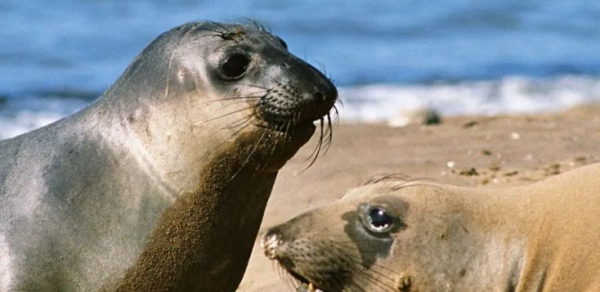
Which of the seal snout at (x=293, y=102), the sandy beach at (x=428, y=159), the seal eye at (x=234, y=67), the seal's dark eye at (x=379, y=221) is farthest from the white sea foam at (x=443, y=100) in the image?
the seal's dark eye at (x=379, y=221)

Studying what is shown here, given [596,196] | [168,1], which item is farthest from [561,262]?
[168,1]

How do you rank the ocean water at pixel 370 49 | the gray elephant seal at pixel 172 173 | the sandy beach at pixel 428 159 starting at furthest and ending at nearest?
the ocean water at pixel 370 49 → the sandy beach at pixel 428 159 → the gray elephant seal at pixel 172 173

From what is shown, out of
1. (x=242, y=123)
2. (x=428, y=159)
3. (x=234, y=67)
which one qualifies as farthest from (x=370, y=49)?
(x=242, y=123)

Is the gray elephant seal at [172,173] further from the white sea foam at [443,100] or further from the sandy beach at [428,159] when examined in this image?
the white sea foam at [443,100]

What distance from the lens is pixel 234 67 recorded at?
5.46 meters

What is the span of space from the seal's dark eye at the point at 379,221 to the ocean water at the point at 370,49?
7557mm

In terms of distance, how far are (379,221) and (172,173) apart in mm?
790

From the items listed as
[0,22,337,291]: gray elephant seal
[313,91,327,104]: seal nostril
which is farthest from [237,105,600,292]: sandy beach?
[313,91,327,104]: seal nostril

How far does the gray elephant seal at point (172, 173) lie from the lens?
5.39 metres

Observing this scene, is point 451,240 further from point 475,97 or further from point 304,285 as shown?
point 475,97

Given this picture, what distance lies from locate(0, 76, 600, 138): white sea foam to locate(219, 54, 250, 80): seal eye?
7358 mm

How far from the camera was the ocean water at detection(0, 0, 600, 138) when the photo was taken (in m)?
14.5

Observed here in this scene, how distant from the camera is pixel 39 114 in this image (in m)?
13.6

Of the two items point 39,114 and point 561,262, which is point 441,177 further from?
point 39,114
